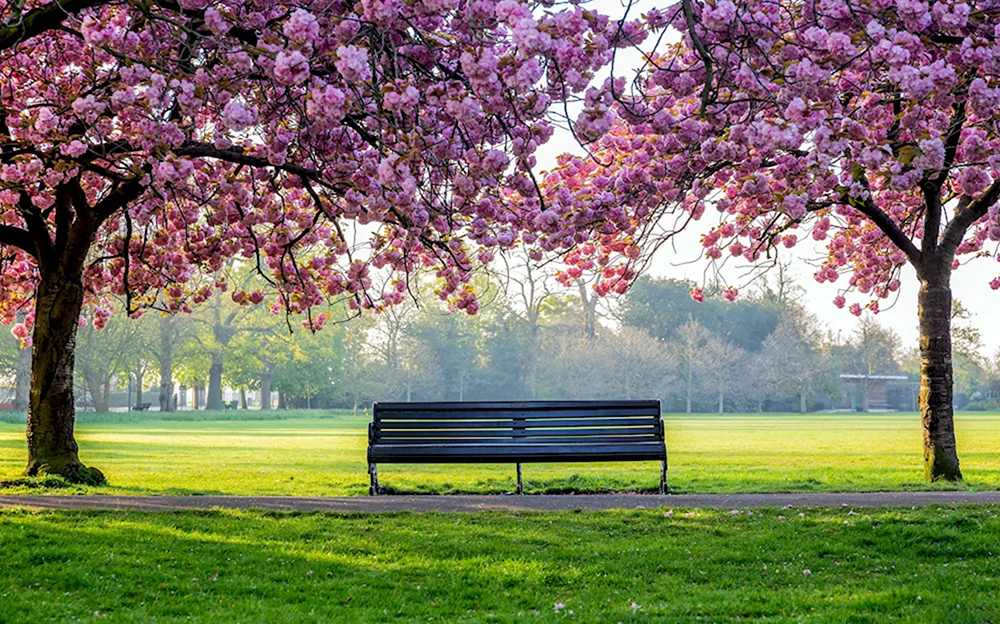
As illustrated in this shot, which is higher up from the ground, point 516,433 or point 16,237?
point 16,237

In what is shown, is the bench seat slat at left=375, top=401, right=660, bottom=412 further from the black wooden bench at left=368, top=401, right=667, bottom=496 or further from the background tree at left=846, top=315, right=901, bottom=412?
the background tree at left=846, top=315, right=901, bottom=412

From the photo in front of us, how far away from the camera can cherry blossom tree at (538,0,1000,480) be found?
6.56 metres

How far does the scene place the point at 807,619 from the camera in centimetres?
474

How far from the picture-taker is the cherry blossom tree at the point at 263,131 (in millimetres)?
6184

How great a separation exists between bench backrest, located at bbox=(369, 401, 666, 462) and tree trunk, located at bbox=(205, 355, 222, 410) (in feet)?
145

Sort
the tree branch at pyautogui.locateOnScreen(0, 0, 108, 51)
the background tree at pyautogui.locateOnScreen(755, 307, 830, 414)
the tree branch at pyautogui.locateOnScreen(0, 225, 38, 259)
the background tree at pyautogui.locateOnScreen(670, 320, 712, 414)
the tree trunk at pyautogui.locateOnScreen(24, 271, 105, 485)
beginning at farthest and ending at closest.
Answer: the background tree at pyautogui.locateOnScreen(755, 307, 830, 414) → the background tree at pyautogui.locateOnScreen(670, 320, 712, 414) → the tree branch at pyautogui.locateOnScreen(0, 225, 38, 259) → the tree trunk at pyautogui.locateOnScreen(24, 271, 105, 485) → the tree branch at pyautogui.locateOnScreen(0, 0, 108, 51)

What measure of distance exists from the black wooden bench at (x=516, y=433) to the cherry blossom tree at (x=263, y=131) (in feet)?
5.85

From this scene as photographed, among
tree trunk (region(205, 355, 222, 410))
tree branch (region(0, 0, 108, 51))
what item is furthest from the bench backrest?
tree trunk (region(205, 355, 222, 410))

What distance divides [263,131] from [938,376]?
815 centimetres

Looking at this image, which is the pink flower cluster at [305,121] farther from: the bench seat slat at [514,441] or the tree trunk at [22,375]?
the tree trunk at [22,375]

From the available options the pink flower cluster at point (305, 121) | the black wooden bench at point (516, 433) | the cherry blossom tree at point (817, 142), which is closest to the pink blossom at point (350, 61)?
the pink flower cluster at point (305, 121)

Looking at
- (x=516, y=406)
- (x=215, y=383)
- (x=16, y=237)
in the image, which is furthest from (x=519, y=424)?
(x=215, y=383)

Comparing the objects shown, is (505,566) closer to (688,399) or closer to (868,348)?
(688,399)

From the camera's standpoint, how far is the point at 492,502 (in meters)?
8.88
